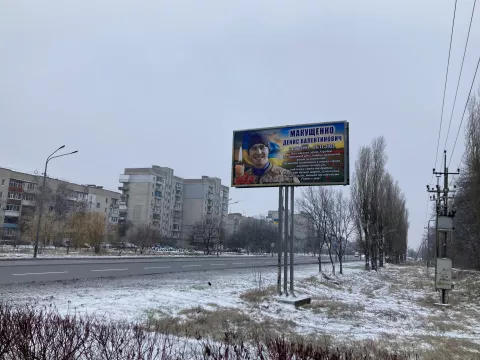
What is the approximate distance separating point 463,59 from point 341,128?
3896 millimetres

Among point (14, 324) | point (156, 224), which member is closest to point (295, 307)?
point (14, 324)

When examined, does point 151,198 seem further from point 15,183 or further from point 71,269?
point 71,269

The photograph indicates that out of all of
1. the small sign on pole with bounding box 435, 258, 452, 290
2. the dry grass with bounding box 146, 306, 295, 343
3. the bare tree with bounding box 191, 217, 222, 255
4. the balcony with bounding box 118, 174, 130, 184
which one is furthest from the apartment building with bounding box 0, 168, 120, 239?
the dry grass with bounding box 146, 306, 295, 343

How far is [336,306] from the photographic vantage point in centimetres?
1212

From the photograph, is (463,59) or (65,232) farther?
(65,232)

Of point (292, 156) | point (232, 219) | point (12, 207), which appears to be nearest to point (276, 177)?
point (292, 156)

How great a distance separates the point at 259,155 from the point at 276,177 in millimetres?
998

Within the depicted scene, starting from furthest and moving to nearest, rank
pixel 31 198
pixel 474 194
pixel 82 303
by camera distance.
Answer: pixel 31 198
pixel 474 194
pixel 82 303

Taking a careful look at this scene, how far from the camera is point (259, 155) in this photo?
13766 millimetres

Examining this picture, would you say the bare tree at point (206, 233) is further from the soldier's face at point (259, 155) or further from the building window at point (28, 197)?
the soldier's face at point (259, 155)

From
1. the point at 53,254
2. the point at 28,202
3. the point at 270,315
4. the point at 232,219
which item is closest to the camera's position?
the point at 270,315

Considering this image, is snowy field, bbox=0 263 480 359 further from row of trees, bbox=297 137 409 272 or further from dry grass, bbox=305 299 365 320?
row of trees, bbox=297 137 409 272

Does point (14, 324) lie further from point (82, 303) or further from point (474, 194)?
point (474, 194)

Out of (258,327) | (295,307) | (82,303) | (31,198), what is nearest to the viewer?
(258,327)
